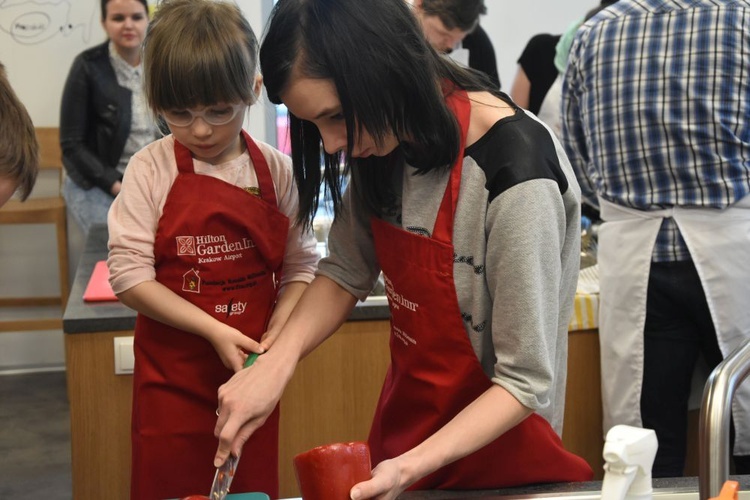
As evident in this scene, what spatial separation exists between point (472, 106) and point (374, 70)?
158 millimetres

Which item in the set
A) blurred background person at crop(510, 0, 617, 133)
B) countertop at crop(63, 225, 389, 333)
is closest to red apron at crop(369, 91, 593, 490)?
countertop at crop(63, 225, 389, 333)

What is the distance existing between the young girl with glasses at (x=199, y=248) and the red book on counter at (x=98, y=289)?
56 cm

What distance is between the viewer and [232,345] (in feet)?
4.11

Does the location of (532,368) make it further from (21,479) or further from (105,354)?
(21,479)

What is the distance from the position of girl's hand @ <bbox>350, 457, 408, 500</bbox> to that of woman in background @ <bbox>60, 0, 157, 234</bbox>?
8.71 ft

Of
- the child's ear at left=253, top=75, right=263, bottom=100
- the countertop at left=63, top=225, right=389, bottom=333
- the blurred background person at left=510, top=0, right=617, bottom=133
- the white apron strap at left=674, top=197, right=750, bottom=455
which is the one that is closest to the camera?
the child's ear at left=253, top=75, right=263, bottom=100

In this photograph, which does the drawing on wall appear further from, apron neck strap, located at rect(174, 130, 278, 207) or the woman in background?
apron neck strap, located at rect(174, 130, 278, 207)

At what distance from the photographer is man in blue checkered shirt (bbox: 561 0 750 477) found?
191 centimetres

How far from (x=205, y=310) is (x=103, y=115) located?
228 cm

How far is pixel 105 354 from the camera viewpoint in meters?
1.87

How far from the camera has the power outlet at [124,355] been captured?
1857mm

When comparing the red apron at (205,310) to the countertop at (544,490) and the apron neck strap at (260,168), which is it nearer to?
the apron neck strap at (260,168)

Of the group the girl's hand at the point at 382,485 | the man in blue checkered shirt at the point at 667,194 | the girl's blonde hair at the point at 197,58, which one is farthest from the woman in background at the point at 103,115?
the girl's hand at the point at 382,485

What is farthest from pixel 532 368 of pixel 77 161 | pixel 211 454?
pixel 77 161
